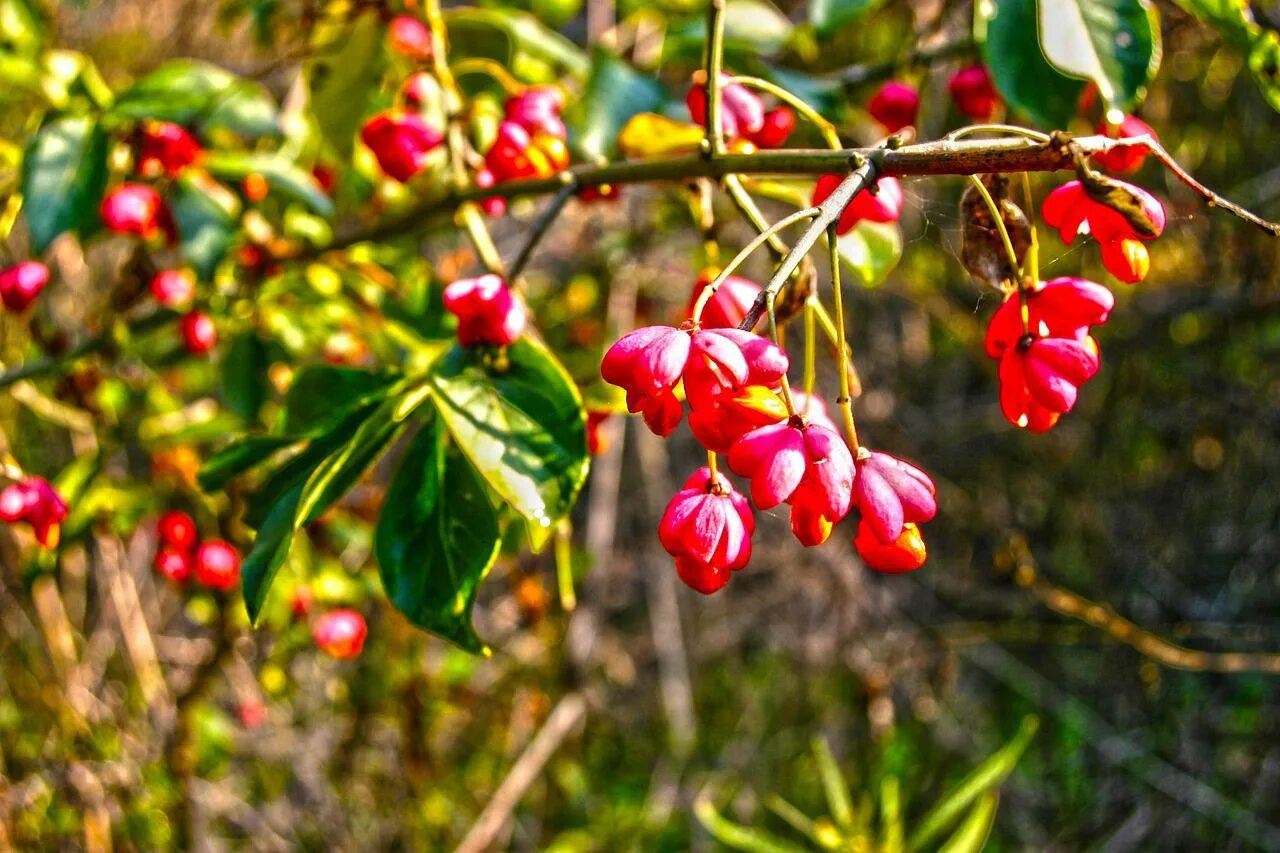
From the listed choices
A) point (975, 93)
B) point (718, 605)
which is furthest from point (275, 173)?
point (718, 605)

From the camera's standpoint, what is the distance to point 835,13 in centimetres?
145

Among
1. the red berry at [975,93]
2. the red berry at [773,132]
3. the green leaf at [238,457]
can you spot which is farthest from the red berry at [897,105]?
the green leaf at [238,457]

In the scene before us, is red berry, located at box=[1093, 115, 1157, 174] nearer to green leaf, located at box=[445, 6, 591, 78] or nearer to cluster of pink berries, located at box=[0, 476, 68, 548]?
green leaf, located at box=[445, 6, 591, 78]

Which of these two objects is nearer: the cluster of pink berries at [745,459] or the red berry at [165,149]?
the cluster of pink berries at [745,459]

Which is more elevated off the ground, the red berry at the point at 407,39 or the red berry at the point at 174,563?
the red berry at the point at 407,39

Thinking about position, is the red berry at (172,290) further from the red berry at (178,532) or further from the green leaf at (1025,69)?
the green leaf at (1025,69)

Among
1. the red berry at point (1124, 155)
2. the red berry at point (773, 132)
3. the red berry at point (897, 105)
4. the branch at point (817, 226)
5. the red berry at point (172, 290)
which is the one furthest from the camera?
the red berry at point (172, 290)

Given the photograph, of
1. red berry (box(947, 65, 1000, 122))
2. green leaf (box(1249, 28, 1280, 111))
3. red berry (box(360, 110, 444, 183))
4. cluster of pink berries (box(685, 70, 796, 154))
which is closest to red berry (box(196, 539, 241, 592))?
red berry (box(360, 110, 444, 183))

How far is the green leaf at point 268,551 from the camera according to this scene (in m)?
0.86

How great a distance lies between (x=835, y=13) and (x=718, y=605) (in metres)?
2.43

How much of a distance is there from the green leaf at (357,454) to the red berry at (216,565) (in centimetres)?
77

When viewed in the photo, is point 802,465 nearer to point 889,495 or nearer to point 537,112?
point 889,495

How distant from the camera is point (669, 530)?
2.62 ft

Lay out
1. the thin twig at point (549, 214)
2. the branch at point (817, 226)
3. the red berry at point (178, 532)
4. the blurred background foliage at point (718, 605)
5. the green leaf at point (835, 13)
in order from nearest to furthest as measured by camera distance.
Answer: the branch at point (817, 226), the thin twig at point (549, 214), the green leaf at point (835, 13), the red berry at point (178, 532), the blurred background foliage at point (718, 605)
